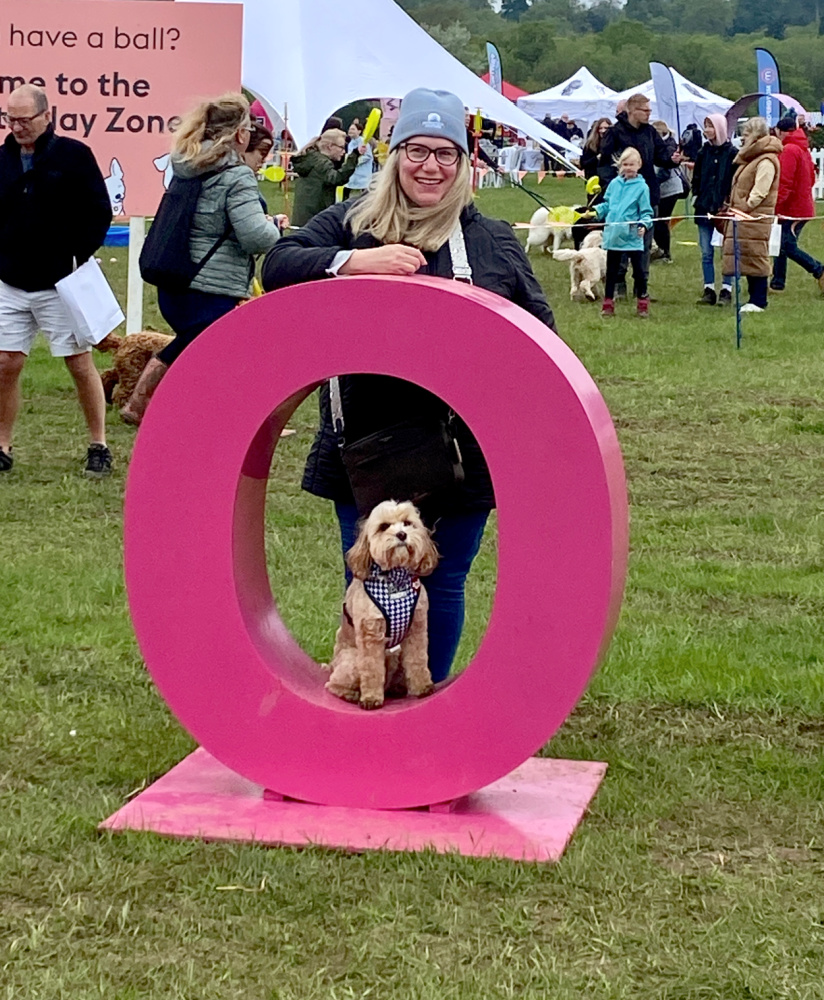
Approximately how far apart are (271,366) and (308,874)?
1.34m

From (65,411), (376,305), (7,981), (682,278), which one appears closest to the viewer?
(7,981)

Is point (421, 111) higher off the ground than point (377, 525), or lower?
higher

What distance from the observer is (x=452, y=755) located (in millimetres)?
4297

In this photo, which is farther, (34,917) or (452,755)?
(452,755)

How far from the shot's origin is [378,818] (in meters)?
4.32

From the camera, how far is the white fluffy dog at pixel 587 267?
17.0 metres

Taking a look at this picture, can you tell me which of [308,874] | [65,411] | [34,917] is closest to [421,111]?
[308,874]

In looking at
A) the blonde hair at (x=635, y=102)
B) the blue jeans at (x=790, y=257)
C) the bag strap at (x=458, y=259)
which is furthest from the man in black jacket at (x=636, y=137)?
the bag strap at (x=458, y=259)

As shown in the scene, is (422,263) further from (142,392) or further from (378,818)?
(142,392)

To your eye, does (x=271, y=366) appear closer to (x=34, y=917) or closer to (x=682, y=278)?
(x=34, y=917)

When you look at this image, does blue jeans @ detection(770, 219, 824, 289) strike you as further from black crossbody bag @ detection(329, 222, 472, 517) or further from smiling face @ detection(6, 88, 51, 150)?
black crossbody bag @ detection(329, 222, 472, 517)

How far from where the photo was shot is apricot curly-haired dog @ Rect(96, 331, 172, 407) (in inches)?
428

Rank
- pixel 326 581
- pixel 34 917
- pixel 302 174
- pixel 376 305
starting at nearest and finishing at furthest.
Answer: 1. pixel 34 917
2. pixel 376 305
3. pixel 326 581
4. pixel 302 174

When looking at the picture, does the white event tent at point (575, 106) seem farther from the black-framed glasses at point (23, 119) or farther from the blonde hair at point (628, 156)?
the black-framed glasses at point (23, 119)
